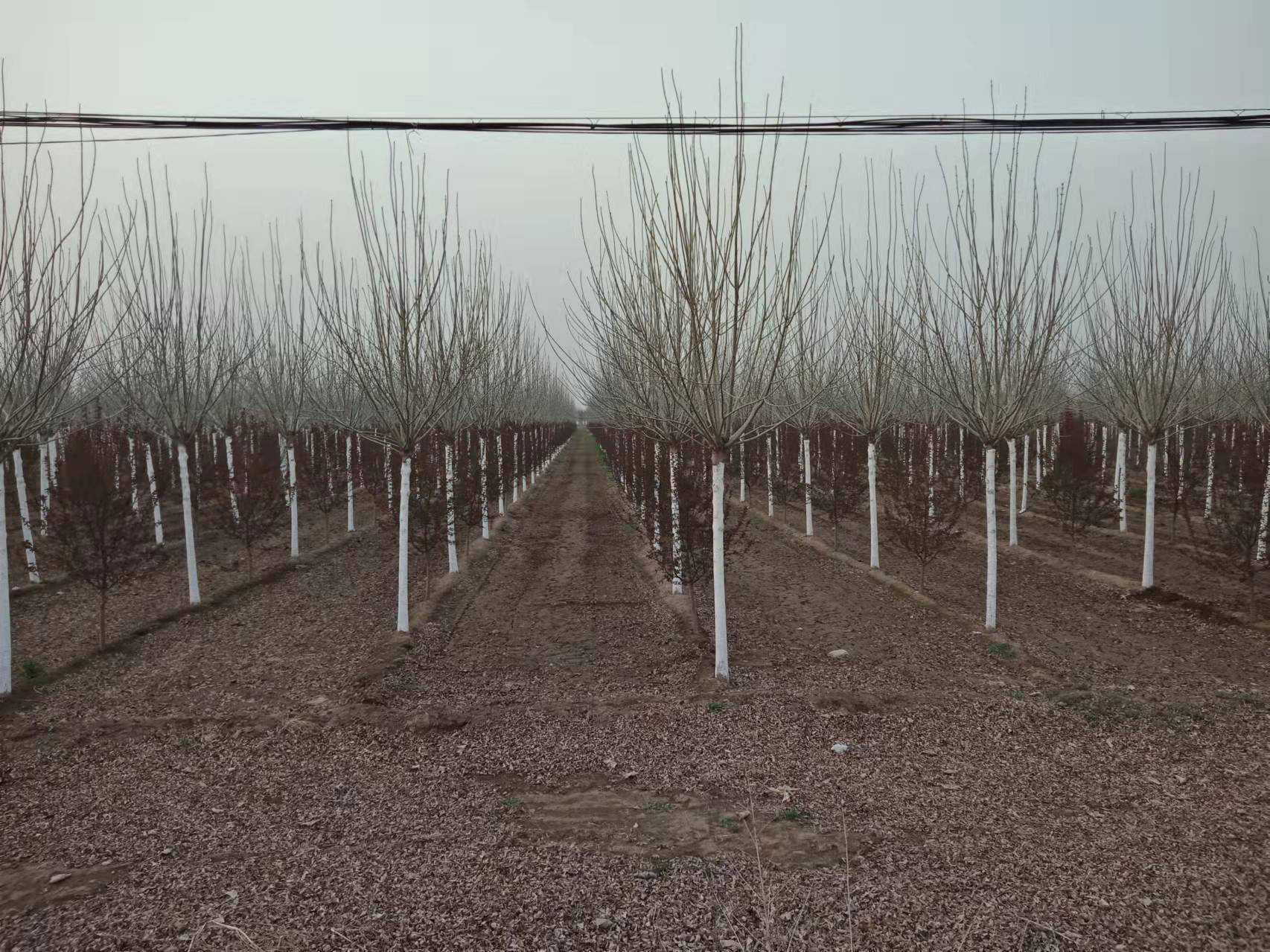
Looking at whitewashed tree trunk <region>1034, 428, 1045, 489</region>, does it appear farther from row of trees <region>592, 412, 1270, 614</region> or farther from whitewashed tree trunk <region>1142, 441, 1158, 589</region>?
whitewashed tree trunk <region>1142, 441, 1158, 589</region>

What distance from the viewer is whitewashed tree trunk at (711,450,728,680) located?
595 centimetres

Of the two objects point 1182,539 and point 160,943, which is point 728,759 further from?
point 1182,539

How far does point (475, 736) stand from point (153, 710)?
2.80m

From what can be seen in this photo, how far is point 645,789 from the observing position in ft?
14.0

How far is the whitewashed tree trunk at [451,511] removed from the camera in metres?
10.2

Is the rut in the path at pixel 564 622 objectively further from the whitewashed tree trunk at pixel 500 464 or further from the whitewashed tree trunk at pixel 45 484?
the whitewashed tree trunk at pixel 45 484

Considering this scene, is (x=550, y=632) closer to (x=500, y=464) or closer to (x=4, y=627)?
(x=4, y=627)

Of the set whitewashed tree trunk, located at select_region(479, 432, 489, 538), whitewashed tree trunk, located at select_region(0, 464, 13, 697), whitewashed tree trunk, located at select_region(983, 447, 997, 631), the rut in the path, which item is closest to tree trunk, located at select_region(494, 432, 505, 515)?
whitewashed tree trunk, located at select_region(479, 432, 489, 538)

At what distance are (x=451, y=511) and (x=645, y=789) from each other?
24.3 feet

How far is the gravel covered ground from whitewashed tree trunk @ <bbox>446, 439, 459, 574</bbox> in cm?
218

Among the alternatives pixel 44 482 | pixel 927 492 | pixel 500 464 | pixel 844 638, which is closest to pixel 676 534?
pixel 844 638

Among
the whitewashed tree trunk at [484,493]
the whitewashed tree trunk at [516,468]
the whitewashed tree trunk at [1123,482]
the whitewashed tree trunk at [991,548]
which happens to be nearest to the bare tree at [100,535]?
the whitewashed tree trunk at [484,493]

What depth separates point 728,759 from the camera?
4.62m

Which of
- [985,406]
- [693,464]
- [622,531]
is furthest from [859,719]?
[622,531]
